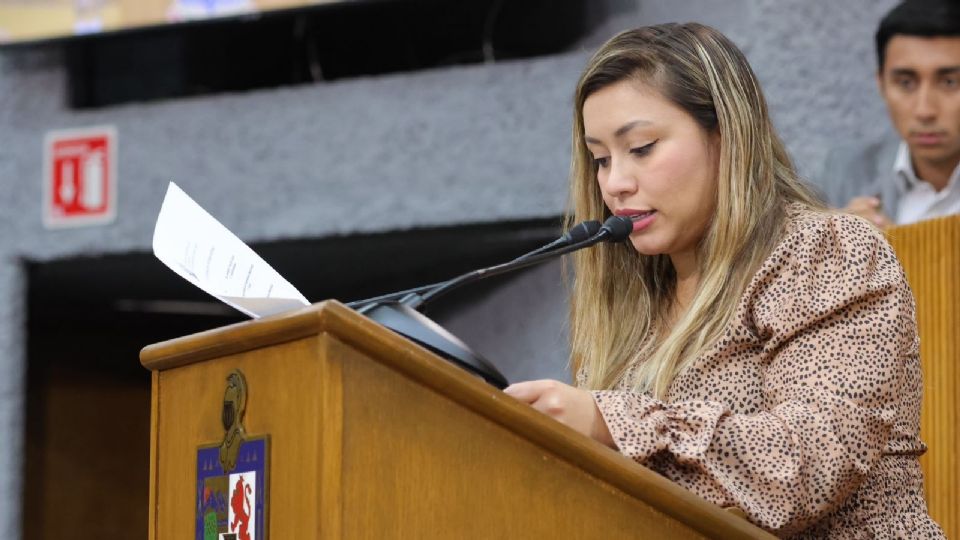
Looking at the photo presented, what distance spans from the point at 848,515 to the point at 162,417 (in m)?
0.72

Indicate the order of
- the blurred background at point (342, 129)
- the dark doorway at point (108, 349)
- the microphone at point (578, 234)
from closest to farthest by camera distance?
the microphone at point (578, 234) → the blurred background at point (342, 129) → the dark doorway at point (108, 349)

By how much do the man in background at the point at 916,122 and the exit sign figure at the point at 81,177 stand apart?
202cm

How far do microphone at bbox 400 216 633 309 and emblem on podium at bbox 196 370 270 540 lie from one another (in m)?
0.25

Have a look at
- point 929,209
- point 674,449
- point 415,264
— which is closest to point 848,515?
point 674,449

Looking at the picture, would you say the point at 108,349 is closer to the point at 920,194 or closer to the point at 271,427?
the point at 920,194

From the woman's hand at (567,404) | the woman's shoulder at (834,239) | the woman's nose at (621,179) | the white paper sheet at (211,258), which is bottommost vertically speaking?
the woman's hand at (567,404)

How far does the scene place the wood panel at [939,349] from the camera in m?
2.24

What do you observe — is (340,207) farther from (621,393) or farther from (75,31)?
(621,393)

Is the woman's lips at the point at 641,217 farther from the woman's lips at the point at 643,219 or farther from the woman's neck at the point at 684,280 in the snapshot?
the woman's neck at the point at 684,280

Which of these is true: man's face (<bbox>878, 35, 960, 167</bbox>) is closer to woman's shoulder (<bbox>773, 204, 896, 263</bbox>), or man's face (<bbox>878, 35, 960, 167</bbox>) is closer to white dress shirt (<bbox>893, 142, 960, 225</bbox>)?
white dress shirt (<bbox>893, 142, 960, 225</bbox>)

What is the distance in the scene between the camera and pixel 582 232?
1641mm

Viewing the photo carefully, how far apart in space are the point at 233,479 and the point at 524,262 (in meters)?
0.42

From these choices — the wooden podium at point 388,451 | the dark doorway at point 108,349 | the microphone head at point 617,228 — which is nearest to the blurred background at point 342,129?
the dark doorway at point 108,349

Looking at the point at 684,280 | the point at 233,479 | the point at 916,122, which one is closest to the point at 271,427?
the point at 233,479
